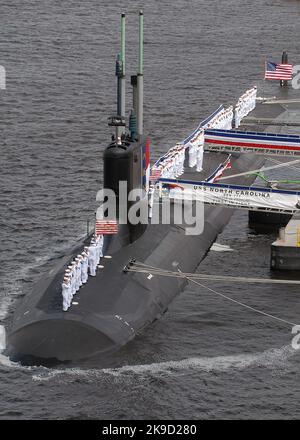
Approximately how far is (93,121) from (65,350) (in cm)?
4689

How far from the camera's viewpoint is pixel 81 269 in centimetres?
5341

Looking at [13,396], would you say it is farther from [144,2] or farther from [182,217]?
[144,2]

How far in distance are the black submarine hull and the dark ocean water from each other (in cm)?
77

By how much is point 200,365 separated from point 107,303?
4.94m

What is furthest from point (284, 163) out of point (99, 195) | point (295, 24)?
point (295, 24)

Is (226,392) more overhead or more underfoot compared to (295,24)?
more underfoot

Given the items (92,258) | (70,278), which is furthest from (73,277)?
(92,258)

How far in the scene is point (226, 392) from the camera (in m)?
49.2

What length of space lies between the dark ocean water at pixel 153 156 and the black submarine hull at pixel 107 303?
0.77 meters

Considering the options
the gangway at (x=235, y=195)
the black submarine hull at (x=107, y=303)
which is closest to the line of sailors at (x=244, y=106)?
the gangway at (x=235, y=195)

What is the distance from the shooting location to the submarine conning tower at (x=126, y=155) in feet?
184

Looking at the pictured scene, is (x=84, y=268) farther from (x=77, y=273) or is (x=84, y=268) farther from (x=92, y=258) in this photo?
(x=77, y=273)
